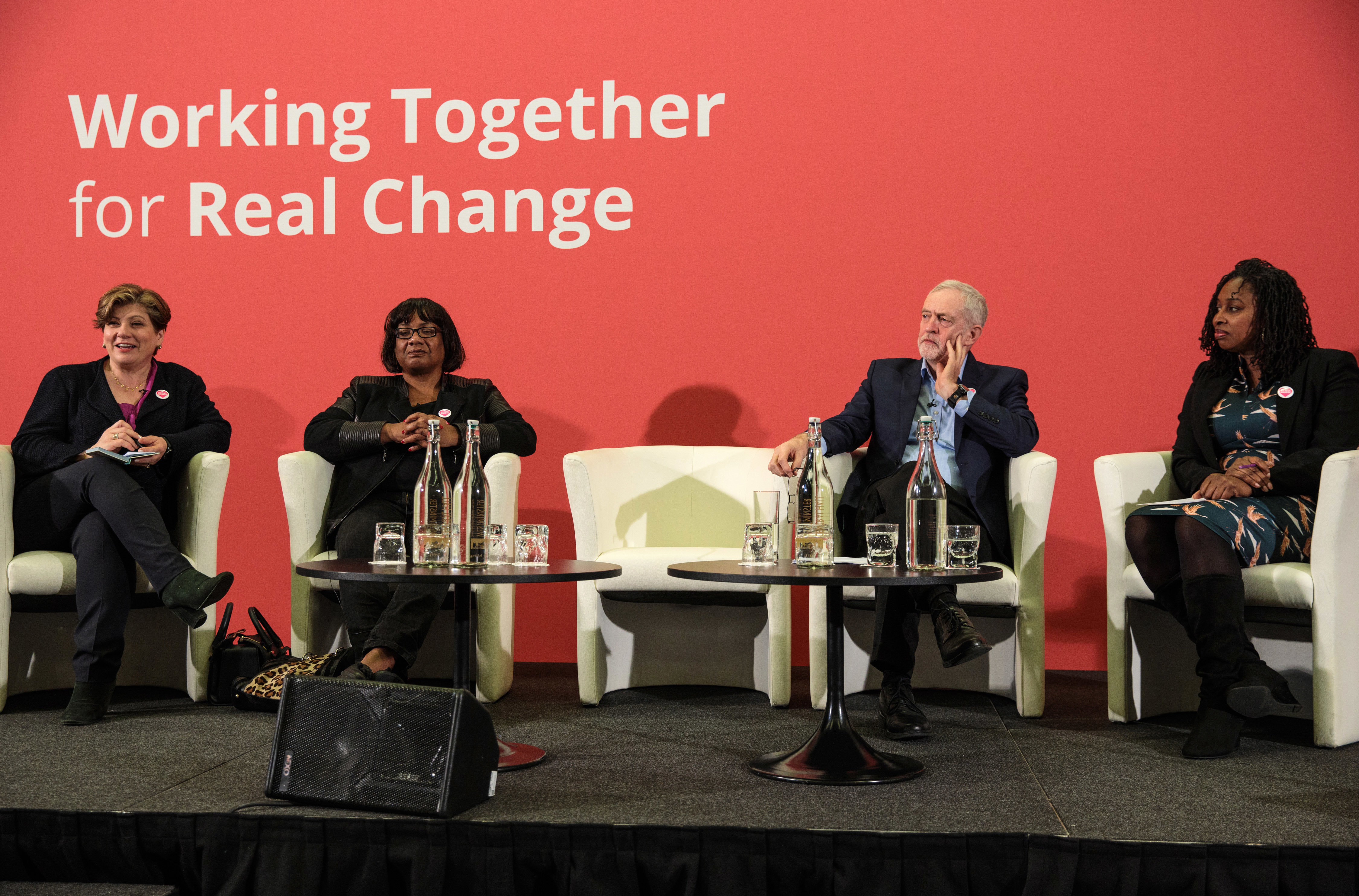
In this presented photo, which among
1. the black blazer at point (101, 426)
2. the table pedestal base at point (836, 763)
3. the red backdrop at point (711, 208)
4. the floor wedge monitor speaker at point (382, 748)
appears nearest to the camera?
the floor wedge monitor speaker at point (382, 748)

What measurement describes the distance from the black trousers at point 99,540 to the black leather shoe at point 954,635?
1.91m

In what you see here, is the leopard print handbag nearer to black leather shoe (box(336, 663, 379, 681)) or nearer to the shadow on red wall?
black leather shoe (box(336, 663, 379, 681))

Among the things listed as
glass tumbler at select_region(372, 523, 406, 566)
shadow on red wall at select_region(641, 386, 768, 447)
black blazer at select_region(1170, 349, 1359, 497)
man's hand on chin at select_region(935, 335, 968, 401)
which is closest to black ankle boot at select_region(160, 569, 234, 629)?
glass tumbler at select_region(372, 523, 406, 566)

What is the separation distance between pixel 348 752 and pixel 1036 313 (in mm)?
2732

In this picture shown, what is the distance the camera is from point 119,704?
324 centimetres

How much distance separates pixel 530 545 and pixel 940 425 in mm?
1314

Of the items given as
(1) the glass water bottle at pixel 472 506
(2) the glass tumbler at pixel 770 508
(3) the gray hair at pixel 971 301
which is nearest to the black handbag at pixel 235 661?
(1) the glass water bottle at pixel 472 506

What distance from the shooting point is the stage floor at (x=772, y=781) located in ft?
6.71

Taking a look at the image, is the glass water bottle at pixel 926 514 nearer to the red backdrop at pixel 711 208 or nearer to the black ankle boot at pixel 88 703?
the red backdrop at pixel 711 208

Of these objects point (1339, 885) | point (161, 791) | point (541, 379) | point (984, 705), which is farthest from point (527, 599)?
point (1339, 885)

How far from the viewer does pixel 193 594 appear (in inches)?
117

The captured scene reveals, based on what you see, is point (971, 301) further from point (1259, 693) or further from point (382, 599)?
point (382, 599)

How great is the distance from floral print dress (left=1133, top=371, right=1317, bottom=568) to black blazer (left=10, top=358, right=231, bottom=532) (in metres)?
2.61

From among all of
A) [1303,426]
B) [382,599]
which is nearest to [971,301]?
[1303,426]
